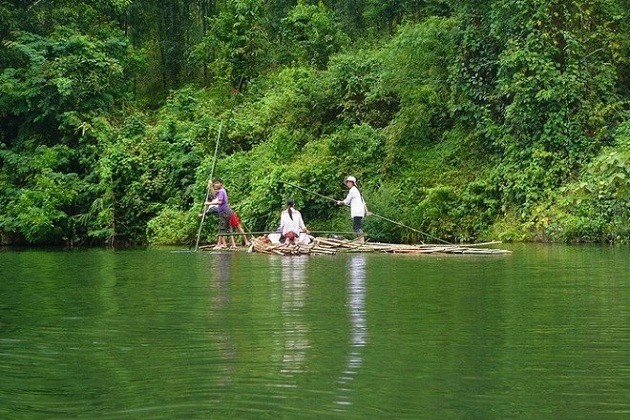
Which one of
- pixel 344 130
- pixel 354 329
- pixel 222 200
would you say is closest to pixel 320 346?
pixel 354 329

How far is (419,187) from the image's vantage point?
27.3m

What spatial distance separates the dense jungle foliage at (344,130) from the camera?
26359 millimetres

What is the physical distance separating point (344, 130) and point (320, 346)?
22.3 meters

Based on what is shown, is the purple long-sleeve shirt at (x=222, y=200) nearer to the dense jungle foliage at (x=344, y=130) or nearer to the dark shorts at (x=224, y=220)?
the dark shorts at (x=224, y=220)

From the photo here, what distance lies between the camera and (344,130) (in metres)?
29.4

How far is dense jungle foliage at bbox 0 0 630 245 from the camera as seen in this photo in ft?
86.5

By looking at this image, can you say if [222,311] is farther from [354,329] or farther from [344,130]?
[344,130]

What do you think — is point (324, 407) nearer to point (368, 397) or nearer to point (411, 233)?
point (368, 397)

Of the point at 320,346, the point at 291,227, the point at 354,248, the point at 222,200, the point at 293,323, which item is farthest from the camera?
the point at 222,200

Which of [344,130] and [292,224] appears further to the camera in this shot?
[344,130]

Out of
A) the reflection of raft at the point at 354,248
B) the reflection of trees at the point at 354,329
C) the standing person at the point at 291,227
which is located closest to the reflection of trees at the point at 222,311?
the reflection of trees at the point at 354,329

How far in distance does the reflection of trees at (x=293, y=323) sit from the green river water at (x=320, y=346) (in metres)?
0.02

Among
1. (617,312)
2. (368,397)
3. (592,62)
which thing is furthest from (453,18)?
(368,397)

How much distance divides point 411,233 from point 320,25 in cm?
1184
